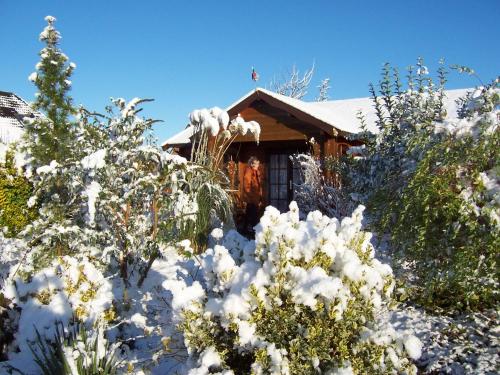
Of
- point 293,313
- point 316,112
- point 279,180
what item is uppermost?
point 316,112

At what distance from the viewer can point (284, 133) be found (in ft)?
35.9

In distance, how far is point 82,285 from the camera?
364cm

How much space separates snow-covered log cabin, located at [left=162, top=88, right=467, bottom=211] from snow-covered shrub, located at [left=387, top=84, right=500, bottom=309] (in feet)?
14.6

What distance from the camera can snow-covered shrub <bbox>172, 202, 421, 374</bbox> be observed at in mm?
2443

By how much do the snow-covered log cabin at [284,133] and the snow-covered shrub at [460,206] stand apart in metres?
4.44

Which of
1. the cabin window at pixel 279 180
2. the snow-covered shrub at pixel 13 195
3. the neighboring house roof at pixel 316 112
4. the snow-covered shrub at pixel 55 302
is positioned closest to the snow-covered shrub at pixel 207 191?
the neighboring house roof at pixel 316 112

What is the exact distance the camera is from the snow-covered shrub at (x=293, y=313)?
2.44 m

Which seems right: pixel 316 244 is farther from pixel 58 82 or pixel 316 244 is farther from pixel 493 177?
pixel 58 82

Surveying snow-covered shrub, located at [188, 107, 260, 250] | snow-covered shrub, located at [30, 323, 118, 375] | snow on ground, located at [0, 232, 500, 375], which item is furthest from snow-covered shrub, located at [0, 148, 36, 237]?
snow-covered shrub, located at [30, 323, 118, 375]

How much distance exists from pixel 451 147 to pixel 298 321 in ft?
6.02

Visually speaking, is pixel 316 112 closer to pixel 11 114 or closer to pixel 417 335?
pixel 417 335

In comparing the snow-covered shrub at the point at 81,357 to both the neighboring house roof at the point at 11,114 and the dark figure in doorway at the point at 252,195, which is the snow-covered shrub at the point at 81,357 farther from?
the neighboring house roof at the point at 11,114

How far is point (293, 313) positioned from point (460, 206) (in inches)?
58.0

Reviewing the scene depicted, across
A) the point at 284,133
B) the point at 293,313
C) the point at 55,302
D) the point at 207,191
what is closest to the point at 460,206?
the point at 293,313
